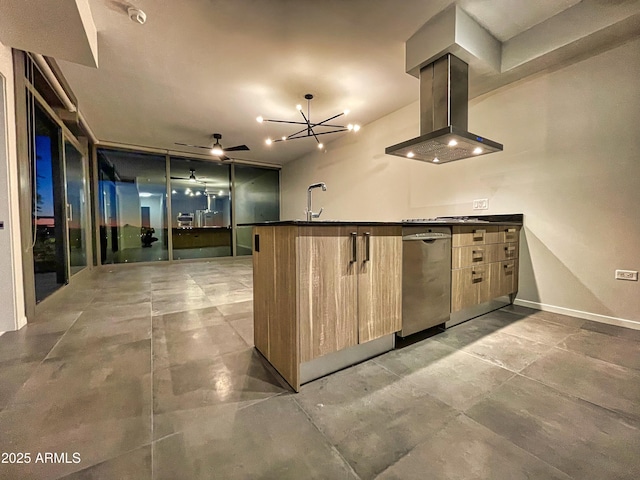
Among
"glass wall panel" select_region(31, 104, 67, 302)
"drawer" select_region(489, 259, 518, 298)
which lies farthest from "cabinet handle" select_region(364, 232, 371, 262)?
"glass wall panel" select_region(31, 104, 67, 302)

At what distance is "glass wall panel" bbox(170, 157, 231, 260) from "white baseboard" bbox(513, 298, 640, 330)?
6787 millimetres

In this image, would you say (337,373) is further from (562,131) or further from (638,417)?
(562,131)

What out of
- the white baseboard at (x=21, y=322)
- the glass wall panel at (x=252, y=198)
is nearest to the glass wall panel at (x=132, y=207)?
the glass wall panel at (x=252, y=198)

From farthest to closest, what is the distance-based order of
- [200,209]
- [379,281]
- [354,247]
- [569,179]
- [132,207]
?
[200,209] < [132,207] < [569,179] < [379,281] < [354,247]

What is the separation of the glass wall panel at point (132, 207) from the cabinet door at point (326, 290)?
6441mm

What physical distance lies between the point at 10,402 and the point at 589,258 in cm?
445

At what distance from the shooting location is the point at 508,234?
2.85 m

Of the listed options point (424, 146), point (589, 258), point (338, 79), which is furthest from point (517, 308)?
point (338, 79)

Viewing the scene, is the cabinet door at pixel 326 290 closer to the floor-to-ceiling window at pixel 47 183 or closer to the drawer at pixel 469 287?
the drawer at pixel 469 287

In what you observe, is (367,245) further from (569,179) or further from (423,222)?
(569,179)

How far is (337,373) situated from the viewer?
1.63m

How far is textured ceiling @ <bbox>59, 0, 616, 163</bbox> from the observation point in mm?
2320

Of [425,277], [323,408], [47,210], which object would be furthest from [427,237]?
[47,210]

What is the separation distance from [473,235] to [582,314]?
4.67 ft
